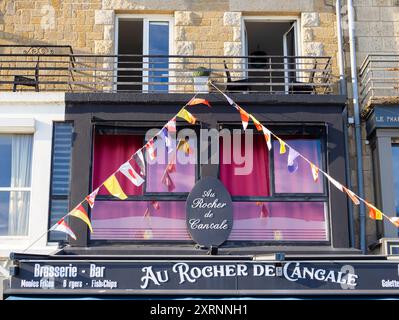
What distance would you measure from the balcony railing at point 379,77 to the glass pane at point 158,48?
3.53 metres

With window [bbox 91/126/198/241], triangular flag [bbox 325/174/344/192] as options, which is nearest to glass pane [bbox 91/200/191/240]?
window [bbox 91/126/198/241]

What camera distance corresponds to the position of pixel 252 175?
1170cm

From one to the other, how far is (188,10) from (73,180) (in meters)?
4.05

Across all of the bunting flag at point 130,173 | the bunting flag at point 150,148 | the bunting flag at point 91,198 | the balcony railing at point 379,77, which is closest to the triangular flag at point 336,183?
the balcony railing at point 379,77

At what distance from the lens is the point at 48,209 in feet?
37.1

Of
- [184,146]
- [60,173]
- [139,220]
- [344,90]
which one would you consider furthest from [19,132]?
[344,90]

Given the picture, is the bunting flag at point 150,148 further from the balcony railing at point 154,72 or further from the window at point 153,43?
the window at point 153,43

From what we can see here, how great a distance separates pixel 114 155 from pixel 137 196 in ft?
2.71

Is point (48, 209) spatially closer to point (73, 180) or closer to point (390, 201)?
point (73, 180)

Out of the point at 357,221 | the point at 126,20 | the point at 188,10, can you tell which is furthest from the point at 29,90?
the point at 357,221

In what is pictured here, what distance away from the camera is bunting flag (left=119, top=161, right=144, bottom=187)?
10.8 meters

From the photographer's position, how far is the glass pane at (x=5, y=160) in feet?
38.3

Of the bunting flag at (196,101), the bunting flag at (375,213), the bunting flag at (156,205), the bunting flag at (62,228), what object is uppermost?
the bunting flag at (196,101)

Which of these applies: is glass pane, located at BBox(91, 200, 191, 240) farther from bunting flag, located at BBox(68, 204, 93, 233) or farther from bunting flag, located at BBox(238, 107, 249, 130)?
bunting flag, located at BBox(238, 107, 249, 130)
